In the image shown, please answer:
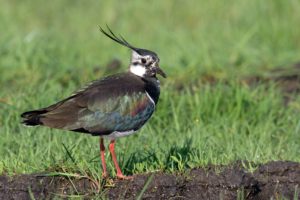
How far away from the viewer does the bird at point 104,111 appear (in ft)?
18.8

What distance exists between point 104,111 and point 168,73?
11.7ft

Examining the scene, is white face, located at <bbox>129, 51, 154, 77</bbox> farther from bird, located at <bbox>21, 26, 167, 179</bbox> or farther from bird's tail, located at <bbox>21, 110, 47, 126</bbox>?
bird's tail, located at <bbox>21, 110, 47, 126</bbox>

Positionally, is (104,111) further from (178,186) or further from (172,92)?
(172,92)

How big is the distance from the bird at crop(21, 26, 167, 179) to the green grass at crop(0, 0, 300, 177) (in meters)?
0.20

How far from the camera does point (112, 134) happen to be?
5.83m

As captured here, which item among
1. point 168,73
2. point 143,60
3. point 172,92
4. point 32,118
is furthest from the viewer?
point 168,73

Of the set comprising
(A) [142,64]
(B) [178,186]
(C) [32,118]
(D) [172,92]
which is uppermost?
(A) [142,64]

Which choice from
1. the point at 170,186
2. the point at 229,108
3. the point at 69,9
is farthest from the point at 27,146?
the point at 69,9

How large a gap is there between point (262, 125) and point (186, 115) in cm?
70

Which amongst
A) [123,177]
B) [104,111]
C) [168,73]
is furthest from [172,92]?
[123,177]

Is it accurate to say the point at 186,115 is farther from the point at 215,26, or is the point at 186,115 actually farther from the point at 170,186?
the point at 215,26

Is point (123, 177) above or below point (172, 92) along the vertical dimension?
below

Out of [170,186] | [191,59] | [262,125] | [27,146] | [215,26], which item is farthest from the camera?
[215,26]

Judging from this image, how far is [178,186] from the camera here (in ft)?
18.2
